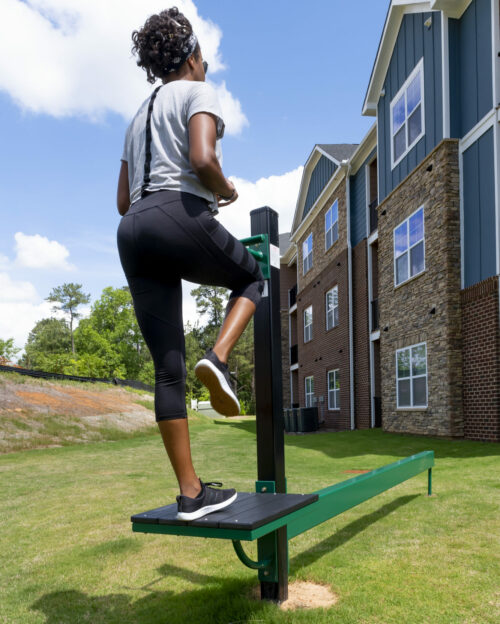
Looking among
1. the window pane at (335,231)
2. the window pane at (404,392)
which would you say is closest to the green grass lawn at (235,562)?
the window pane at (404,392)

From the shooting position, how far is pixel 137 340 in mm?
54188

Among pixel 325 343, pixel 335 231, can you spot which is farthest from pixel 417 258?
pixel 325 343

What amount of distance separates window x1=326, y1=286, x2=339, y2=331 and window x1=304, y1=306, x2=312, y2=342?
2933mm

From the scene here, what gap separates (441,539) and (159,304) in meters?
2.76

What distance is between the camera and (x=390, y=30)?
51.1 ft

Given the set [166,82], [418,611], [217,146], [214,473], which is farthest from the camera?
[214,473]

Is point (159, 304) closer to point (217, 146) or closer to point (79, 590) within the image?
point (217, 146)

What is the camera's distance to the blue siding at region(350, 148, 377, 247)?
19547 millimetres

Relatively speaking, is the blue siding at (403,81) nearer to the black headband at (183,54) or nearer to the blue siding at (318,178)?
the blue siding at (318,178)

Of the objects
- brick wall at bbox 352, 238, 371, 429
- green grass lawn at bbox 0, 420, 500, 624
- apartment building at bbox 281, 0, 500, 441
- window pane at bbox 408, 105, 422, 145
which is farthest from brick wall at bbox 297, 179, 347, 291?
green grass lawn at bbox 0, 420, 500, 624

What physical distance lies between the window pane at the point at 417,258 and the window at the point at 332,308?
25.0 feet

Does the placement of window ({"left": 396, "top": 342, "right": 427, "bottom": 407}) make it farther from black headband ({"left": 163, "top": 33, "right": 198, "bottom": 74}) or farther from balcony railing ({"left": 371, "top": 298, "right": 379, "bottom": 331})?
black headband ({"left": 163, "top": 33, "right": 198, "bottom": 74})

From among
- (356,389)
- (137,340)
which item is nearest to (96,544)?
(356,389)

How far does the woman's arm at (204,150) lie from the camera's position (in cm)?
215
